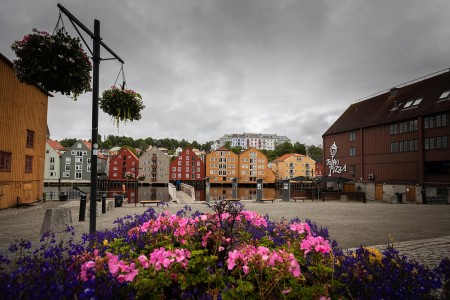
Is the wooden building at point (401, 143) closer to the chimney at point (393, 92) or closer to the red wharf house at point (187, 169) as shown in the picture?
the chimney at point (393, 92)

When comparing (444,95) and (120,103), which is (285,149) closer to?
(444,95)

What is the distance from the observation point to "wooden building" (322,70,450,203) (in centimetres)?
2619

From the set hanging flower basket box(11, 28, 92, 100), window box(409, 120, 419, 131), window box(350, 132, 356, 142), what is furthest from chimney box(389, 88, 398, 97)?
hanging flower basket box(11, 28, 92, 100)

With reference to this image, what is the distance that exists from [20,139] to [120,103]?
57.4 ft

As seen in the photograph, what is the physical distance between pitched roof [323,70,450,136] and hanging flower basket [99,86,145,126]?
30635 mm

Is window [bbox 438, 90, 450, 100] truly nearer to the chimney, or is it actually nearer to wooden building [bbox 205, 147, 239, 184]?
the chimney

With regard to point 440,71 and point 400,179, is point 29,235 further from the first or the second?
point 440,71

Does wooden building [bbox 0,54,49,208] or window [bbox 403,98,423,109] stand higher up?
window [bbox 403,98,423,109]

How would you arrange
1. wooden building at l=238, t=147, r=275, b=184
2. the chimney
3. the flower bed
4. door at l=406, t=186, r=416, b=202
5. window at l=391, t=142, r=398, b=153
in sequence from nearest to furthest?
the flower bed, door at l=406, t=186, r=416, b=202, window at l=391, t=142, r=398, b=153, the chimney, wooden building at l=238, t=147, r=275, b=184

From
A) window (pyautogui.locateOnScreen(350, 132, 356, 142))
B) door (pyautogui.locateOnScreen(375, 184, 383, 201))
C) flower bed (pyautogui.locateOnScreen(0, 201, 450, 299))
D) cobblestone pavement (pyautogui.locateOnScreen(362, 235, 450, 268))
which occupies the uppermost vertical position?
window (pyautogui.locateOnScreen(350, 132, 356, 142))

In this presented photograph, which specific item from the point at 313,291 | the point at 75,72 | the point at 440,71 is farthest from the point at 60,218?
the point at 440,71

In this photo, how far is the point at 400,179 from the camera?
2947 centimetres

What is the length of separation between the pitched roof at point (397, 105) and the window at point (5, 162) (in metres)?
37.3

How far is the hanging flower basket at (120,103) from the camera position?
611 cm
